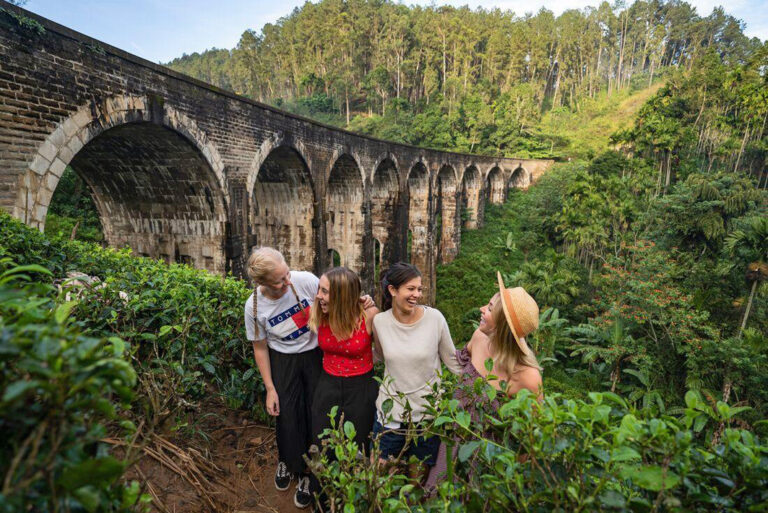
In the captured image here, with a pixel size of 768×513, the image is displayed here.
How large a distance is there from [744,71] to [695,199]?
18.1m

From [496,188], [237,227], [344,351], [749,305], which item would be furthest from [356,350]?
[496,188]

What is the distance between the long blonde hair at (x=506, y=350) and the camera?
71.2 inches

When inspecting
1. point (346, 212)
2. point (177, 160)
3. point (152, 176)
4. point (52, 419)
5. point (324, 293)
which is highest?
point (177, 160)

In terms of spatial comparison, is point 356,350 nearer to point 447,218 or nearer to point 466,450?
point 466,450

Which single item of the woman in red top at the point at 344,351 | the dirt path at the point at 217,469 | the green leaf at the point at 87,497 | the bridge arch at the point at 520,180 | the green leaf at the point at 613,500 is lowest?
the dirt path at the point at 217,469

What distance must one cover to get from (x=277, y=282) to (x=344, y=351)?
559 millimetres

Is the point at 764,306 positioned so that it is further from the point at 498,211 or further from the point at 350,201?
the point at 498,211

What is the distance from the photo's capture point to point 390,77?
38062 mm

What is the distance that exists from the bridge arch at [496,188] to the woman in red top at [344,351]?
27.9m

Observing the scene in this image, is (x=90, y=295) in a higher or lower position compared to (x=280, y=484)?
higher

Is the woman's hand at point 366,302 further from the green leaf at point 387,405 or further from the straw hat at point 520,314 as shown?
the green leaf at point 387,405

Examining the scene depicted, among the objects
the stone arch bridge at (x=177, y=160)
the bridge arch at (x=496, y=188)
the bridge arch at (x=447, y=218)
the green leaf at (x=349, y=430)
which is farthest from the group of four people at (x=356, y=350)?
the bridge arch at (x=496, y=188)

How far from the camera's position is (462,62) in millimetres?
38812

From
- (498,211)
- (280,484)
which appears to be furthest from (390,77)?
(280,484)
